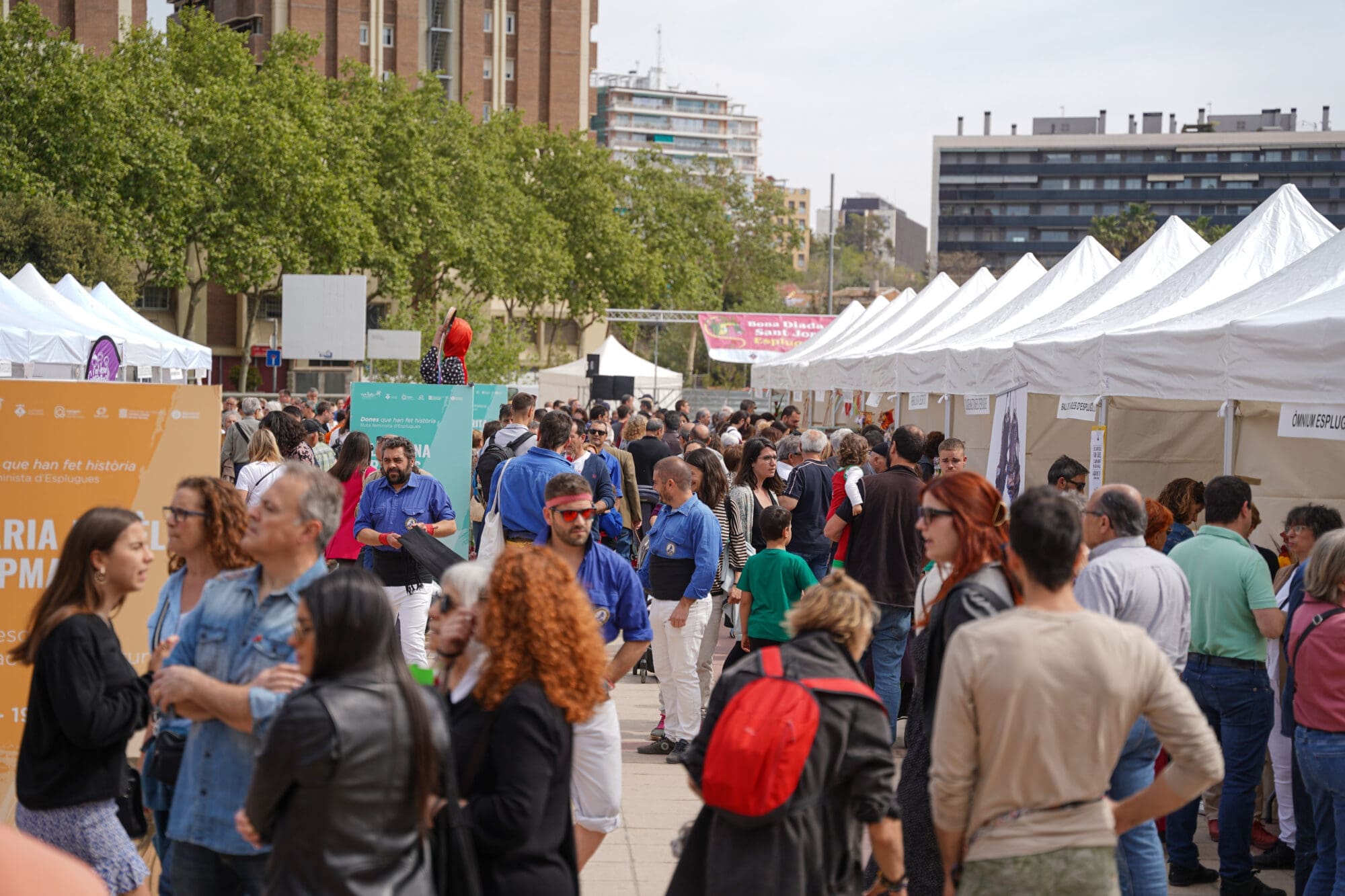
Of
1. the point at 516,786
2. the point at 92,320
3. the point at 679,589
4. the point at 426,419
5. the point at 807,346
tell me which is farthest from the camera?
the point at 807,346

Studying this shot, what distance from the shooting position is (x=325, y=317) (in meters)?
19.4

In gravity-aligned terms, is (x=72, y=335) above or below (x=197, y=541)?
above

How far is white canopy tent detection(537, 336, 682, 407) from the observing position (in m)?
35.6

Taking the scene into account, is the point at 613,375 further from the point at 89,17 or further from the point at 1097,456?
the point at 89,17

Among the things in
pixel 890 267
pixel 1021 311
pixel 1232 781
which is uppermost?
pixel 890 267

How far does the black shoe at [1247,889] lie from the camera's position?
18.6 ft

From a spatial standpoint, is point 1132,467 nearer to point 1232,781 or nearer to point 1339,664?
point 1232,781

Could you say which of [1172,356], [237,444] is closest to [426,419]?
[237,444]

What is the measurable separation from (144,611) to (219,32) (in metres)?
48.8

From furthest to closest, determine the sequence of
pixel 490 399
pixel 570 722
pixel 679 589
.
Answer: pixel 490 399, pixel 679 589, pixel 570 722

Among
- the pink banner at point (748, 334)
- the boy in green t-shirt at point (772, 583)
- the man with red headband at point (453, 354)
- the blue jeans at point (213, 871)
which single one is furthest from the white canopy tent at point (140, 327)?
the blue jeans at point (213, 871)

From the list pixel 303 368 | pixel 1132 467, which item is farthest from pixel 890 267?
pixel 1132 467

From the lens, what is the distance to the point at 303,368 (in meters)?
58.0

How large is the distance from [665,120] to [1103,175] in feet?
228
